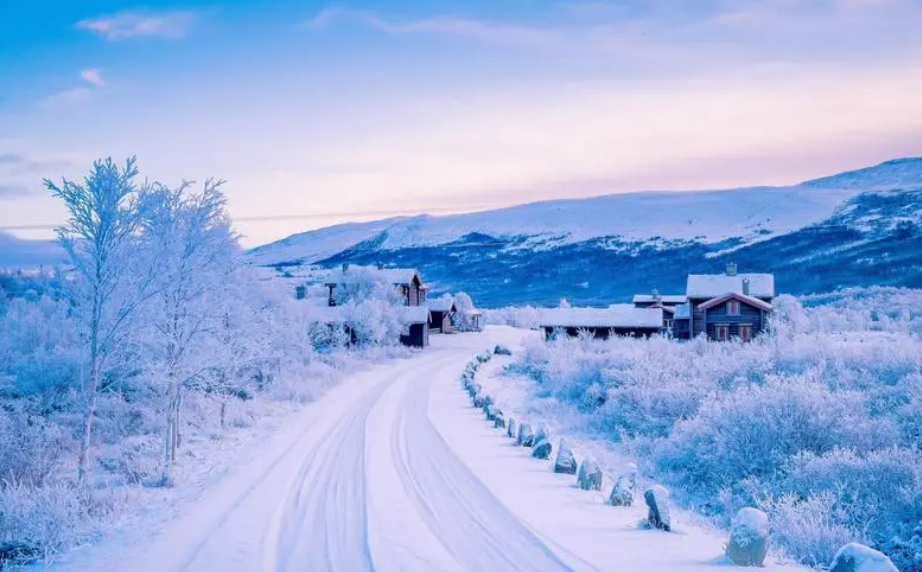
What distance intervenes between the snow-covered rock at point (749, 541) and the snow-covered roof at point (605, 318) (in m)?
41.5

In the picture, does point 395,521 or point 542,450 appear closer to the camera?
point 395,521

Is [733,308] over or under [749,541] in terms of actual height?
under

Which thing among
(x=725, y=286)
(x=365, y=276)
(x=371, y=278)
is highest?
(x=365, y=276)

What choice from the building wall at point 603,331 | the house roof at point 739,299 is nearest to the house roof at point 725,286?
the house roof at point 739,299

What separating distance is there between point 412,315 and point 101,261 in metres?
39.3

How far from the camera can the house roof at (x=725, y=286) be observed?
45.3 meters

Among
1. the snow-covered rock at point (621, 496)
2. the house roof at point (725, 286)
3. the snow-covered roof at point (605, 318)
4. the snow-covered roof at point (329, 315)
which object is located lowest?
the snow-covered roof at point (605, 318)

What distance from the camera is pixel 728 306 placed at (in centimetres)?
4428

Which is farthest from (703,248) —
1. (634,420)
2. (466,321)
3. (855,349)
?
(634,420)

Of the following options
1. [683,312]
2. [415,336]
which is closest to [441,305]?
[415,336]

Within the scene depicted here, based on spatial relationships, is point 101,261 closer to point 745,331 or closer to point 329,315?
point 329,315

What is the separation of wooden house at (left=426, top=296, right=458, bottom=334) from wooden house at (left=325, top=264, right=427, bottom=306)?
2.12 metres

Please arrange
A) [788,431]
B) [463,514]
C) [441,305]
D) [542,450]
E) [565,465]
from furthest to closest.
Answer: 1. [441,305]
2. [542,450]
3. [788,431]
4. [565,465]
5. [463,514]

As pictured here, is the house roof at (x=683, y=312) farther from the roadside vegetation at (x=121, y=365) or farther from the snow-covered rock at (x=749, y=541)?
the snow-covered rock at (x=749, y=541)
